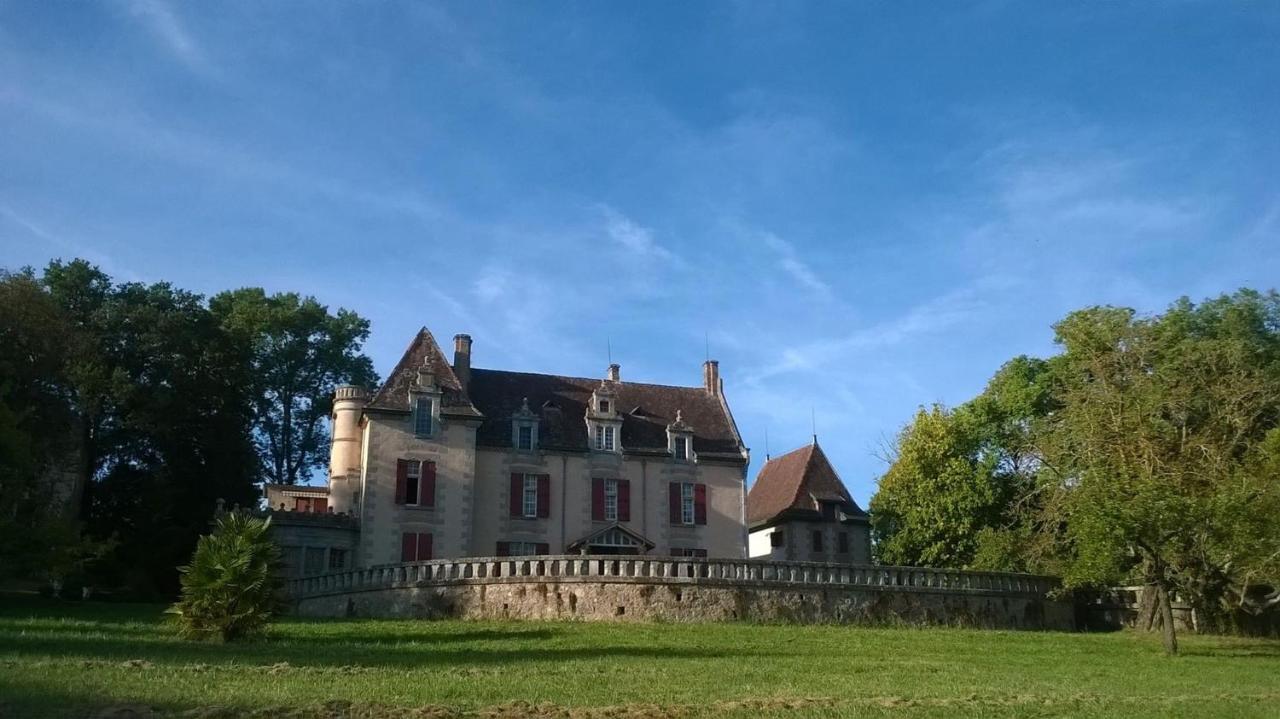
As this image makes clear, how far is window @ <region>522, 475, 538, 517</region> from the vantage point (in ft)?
136

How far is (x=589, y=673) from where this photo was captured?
16.7 m

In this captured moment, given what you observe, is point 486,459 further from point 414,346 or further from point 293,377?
point 293,377

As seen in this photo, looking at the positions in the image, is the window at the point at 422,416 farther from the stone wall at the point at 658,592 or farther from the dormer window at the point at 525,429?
the stone wall at the point at 658,592

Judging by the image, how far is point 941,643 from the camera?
2553 centimetres

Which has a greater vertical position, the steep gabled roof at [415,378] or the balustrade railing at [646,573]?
the steep gabled roof at [415,378]

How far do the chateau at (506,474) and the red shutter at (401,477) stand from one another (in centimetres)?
4

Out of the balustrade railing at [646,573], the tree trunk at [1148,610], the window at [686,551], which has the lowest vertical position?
the tree trunk at [1148,610]

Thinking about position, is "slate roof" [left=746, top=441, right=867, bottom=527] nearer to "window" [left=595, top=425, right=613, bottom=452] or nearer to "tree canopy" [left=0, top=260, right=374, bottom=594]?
"window" [left=595, top=425, right=613, bottom=452]

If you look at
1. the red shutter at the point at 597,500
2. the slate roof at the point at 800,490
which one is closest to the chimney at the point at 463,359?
the red shutter at the point at 597,500

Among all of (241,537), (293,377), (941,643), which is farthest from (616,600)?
(293,377)

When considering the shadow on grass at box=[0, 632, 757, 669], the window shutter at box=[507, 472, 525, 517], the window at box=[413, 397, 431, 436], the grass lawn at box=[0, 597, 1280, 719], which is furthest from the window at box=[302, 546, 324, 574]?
the shadow on grass at box=[0, 632, 757, 669]

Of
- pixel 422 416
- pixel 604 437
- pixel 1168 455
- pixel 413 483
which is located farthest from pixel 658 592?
pixel 1168 455

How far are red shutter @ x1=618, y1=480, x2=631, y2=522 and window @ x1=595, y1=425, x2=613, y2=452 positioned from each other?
144cm

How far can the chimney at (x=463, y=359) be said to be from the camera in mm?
42938
